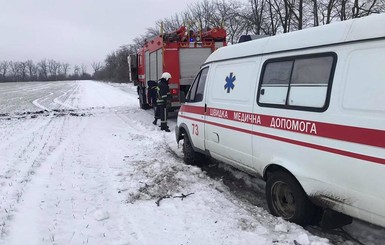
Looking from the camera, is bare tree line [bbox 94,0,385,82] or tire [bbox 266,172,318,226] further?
bare tree line [bbox 94,0,385,82]

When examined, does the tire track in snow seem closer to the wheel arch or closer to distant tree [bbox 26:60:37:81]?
the wheel arch

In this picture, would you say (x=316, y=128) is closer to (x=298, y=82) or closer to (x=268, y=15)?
(x=298, y=82)

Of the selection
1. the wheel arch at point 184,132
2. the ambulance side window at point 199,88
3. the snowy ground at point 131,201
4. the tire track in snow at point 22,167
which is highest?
the ambulance side window at point 199,88

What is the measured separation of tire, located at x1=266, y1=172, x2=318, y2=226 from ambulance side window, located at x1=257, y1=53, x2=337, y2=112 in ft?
2.98

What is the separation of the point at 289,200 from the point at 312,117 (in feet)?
3.94

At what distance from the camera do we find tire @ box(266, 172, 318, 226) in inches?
176

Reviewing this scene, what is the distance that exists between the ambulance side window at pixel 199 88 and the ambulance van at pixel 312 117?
82 cm

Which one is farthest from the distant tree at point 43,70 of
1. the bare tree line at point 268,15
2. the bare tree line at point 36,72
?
the bare tree line at point 268,15

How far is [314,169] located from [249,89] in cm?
163

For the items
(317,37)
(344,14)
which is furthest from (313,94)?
(344,14)

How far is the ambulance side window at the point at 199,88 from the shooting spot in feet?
23.0

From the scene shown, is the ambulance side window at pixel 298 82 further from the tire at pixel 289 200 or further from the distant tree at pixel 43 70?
the distant tree at pixel 43 70

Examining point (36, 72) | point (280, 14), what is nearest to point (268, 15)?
point (280, 14)

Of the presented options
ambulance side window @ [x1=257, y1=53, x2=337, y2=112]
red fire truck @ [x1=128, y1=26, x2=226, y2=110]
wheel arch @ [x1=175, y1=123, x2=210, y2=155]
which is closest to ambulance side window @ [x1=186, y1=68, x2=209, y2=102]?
wheel arch @ [x1=175, y1=123, x2=210, y2=155]
